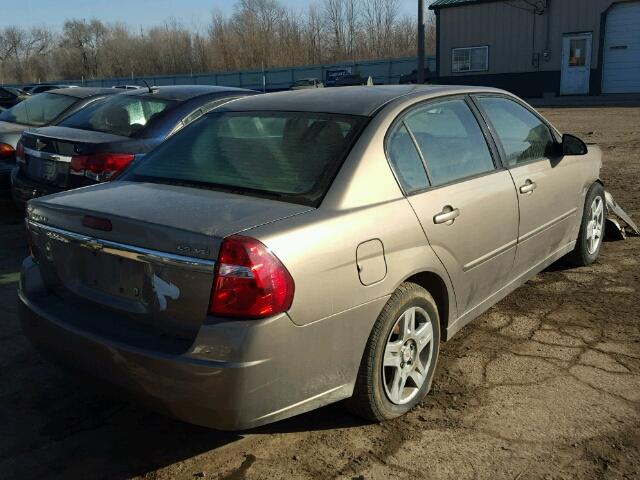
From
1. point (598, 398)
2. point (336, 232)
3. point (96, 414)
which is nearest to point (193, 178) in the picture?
point (336, 232)

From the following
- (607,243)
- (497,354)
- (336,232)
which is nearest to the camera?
(336,232)

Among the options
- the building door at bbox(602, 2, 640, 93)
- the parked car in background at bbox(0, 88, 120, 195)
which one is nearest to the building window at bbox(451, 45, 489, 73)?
the building door at bbox(602, 2, 640, 93)

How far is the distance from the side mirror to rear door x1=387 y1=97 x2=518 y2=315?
980mm

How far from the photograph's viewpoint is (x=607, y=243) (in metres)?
6.25

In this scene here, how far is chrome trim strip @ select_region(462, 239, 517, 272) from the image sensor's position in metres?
3.52

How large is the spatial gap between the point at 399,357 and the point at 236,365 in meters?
1.01

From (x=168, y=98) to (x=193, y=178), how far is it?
3.65m

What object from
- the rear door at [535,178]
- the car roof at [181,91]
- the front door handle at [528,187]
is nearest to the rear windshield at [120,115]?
the car roof at [181,91]

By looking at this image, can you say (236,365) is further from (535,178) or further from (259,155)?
(535,178)

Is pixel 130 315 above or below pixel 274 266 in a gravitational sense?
below

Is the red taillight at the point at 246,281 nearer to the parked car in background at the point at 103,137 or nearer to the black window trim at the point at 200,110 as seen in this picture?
the parked car in background at the point at 103,137

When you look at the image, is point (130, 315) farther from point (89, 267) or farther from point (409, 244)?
point (409, 244)

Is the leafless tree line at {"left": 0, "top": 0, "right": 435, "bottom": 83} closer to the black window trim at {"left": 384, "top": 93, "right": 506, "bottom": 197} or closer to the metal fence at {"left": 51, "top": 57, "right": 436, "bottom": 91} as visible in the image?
the metal fence at {"left": 51, "top": 57, "right": 436, "bottom": 91}

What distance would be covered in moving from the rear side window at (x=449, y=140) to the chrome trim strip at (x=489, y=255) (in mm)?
469
